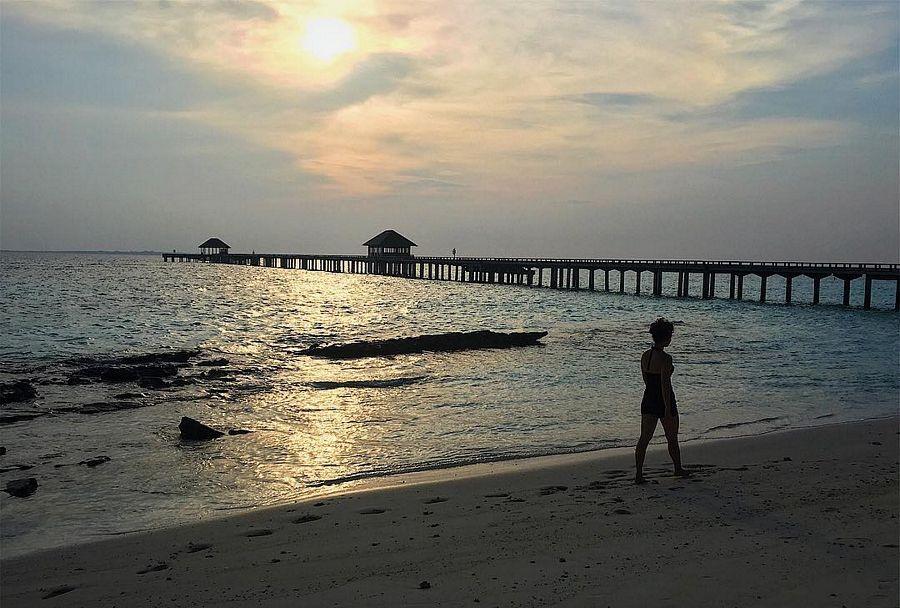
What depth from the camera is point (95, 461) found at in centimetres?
984

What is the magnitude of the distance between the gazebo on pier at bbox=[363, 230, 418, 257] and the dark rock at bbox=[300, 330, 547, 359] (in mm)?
71982

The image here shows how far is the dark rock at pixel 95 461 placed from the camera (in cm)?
970

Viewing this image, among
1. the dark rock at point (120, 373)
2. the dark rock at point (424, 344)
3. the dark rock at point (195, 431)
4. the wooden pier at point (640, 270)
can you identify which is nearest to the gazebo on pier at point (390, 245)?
the wooden pier at point (640, 270)

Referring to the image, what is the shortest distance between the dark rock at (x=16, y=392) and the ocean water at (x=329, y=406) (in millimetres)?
244

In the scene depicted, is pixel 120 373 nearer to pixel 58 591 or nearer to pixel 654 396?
pixel 58 591

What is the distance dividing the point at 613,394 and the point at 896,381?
9.09 meters

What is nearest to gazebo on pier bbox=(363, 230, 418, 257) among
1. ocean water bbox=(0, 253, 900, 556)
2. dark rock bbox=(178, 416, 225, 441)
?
ocean water bbox=(0, 253, 900, 556)

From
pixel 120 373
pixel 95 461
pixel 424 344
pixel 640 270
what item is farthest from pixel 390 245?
Answer: pixel 95 461

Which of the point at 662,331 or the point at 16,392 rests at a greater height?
the point at 662,331

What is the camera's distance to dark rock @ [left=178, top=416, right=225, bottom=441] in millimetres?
11430

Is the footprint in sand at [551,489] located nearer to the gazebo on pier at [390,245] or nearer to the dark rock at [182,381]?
the dark rock at [182,381]

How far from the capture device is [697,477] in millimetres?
7742

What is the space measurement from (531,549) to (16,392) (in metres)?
14.0

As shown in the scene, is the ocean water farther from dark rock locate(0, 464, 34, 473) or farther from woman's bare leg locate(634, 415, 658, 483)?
woman's bare leg locate(634, 415, 658, 483)
